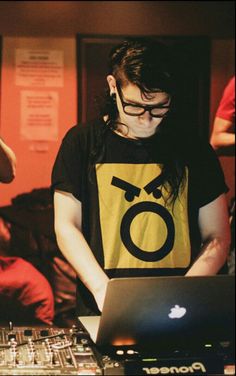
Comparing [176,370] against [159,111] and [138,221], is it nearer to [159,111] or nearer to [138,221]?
[138,221]

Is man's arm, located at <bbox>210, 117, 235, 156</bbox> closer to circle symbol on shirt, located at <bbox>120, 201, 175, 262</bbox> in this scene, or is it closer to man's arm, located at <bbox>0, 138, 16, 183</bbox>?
circle symbol on shirt, located at <bbox>120, 201, 175, 262</bbox>

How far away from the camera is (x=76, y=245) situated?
2.29 m

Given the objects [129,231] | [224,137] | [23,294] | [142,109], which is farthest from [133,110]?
[23,294]

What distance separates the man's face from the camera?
2.30 m

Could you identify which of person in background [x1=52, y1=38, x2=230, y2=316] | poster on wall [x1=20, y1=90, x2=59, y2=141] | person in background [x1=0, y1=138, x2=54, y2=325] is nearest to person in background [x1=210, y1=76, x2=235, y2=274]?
person in background [x1=0, y1=138, x2=54, y2=325]

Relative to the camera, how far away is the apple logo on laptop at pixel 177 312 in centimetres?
185

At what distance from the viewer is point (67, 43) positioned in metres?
4.99

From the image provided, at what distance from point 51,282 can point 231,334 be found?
282cm

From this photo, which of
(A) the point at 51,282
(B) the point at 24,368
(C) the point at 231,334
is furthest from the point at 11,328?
(A) the point at 51,282

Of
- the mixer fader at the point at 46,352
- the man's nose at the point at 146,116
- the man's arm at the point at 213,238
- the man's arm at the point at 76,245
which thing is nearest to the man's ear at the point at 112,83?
the man's nose at the point at 146,116

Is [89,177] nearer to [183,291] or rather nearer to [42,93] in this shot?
[183,291]

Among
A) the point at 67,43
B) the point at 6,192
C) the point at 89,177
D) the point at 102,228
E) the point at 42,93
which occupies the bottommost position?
the point at 102,228

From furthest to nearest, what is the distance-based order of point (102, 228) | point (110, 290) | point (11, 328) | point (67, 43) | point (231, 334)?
point (67, 43) < point (102, 228) < point (11, 328) < point (231, 334) < point (110, 290)

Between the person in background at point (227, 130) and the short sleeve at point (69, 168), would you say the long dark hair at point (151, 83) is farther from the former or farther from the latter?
the person in background at point (227, 130)
